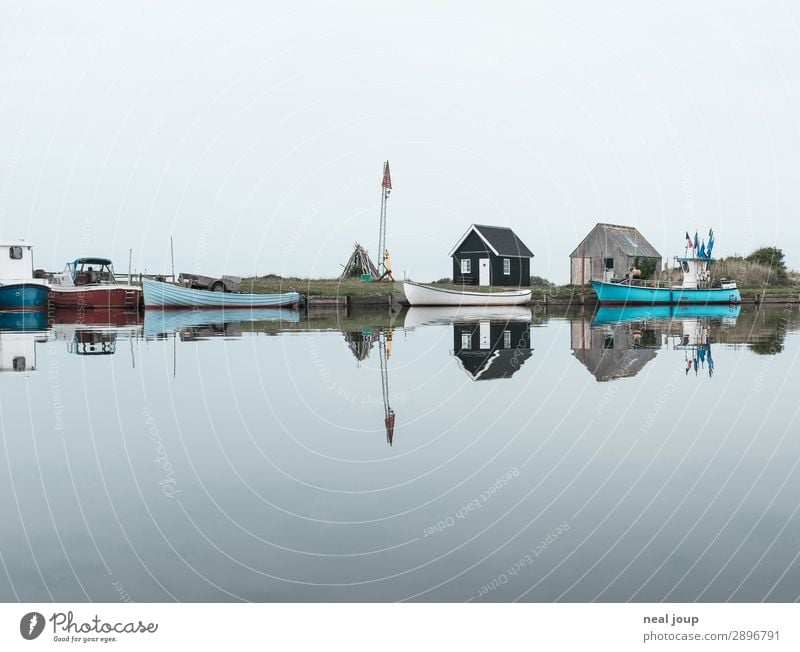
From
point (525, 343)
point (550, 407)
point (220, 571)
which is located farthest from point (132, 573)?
point (525, 343)

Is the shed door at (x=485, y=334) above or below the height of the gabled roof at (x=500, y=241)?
below

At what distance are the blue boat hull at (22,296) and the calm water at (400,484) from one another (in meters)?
31.2

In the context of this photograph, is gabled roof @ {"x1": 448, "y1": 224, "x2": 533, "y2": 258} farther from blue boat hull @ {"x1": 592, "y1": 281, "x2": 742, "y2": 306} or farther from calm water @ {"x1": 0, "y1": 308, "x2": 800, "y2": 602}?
calm water @ {"x1": 0, "y1": 308, "x2": 800, "y2": 602}

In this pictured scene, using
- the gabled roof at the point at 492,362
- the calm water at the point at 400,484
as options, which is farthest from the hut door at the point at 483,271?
the calm water at the point at 400,484

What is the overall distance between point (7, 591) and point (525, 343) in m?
18.9

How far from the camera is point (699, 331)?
2788cm

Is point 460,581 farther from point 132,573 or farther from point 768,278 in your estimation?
point 768,278

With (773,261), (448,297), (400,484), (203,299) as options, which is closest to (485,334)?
(400,484)

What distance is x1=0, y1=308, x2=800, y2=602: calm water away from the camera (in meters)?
5.06

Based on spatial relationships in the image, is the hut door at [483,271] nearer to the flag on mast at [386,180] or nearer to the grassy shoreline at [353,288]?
the grassy shoreline at [353,288]

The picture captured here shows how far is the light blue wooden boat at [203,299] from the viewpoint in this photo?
47094mm

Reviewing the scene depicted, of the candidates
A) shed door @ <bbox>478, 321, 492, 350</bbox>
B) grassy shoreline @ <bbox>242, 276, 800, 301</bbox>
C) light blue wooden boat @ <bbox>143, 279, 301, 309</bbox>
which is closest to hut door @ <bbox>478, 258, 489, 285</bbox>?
grassy shoreline @ <bbox>242, 276, 800, 301</bbox>

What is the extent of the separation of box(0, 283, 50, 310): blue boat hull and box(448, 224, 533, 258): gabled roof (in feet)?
103
